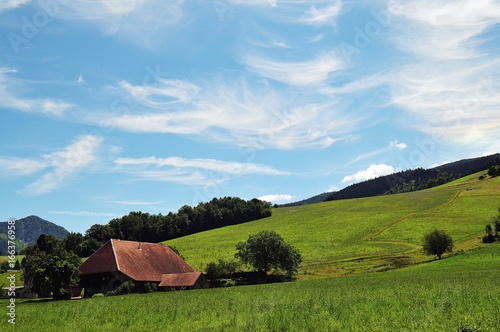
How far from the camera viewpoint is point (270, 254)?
75188 mm

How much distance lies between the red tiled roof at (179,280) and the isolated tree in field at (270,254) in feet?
46.5

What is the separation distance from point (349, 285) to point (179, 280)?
114ft

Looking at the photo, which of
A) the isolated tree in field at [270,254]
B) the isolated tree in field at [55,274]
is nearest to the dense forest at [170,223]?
the isolated tree in field at [270,254]

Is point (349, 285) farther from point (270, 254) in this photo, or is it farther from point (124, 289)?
point (270, 254)

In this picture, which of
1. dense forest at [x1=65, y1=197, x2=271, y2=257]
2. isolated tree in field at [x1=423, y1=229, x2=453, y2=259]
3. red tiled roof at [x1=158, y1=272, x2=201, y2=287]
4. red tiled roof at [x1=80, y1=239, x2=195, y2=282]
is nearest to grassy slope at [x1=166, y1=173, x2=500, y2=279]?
isolated tree in field at [x1=423, y1=229, x2=453, y2=259]

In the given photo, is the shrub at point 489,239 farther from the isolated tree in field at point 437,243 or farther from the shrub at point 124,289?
the shrub at point 124,289

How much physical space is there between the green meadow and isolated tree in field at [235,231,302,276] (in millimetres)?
3235

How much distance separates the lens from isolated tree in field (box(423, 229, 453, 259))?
2876 inches

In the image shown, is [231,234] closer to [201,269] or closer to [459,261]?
[201,269]

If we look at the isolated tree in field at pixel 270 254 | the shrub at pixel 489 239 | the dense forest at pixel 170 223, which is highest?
the dense forest at pixel 170 223

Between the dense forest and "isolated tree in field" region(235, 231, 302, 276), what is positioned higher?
the dense forest

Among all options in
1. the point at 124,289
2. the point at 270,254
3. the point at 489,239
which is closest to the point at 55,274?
the point at 124,289

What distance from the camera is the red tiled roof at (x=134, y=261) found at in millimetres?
61688

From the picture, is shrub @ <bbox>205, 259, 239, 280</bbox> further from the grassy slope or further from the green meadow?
the grassy slope
